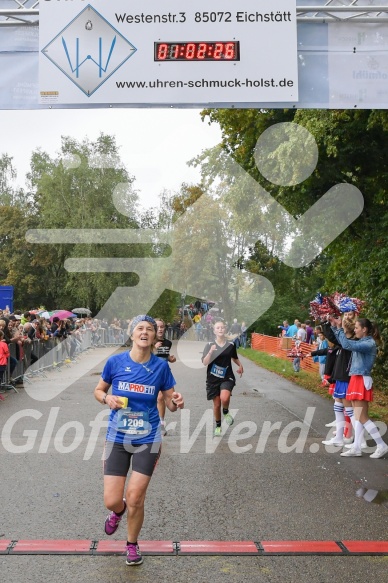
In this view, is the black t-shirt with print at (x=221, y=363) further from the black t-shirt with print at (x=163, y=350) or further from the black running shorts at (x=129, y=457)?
the black running shorts at (x=129, y=457)

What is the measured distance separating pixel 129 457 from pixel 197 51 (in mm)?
4386

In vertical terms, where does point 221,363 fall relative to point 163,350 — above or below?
below

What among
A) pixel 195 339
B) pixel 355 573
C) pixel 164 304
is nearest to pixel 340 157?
pixel 355 573

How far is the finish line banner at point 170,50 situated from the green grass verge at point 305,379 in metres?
6.70

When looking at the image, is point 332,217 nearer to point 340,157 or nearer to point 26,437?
point 340,157

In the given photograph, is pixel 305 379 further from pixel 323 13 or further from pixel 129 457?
pixel 129 457

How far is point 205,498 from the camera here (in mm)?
7270

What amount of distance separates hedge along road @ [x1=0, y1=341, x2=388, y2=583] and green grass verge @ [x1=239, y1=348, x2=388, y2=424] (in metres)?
1.59

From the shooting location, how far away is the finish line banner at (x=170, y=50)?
310 inches

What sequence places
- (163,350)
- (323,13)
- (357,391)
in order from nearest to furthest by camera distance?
1. (323,13)
2. (357,391)
3. (163,350)

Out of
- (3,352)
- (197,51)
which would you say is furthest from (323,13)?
(3,352)

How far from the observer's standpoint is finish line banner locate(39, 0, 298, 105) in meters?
7.88

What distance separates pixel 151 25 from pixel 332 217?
1104 cm

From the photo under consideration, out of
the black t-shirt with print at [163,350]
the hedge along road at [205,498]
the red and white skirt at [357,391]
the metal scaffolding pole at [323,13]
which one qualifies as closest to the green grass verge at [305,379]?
the hedge along road at [205,498]
